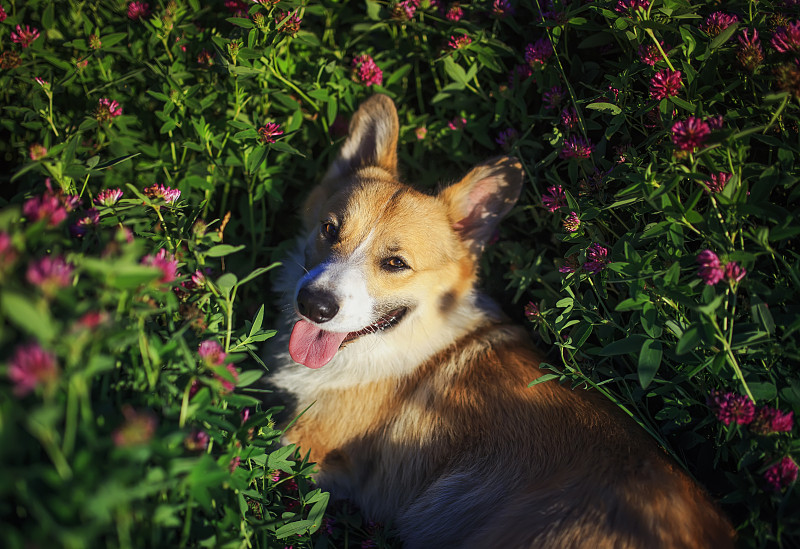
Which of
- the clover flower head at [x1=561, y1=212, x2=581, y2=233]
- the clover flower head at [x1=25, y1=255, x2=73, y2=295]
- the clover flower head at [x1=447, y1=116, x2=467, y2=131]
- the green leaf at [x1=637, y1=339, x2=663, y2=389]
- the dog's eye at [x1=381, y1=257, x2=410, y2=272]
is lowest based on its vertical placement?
the dog's eye at [x1=381, y1=257, x2=410, y2=272]

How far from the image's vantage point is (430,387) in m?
3.04

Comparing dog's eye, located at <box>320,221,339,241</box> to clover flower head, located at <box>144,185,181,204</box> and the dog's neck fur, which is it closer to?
the dog's neck fur

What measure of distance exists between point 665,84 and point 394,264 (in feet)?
5.73

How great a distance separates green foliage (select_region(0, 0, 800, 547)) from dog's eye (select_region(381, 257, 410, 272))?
79cm

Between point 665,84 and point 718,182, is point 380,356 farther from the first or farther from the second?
point 665,84

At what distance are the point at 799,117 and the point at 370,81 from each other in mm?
2532

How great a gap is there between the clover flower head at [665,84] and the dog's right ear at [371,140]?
61.9 inches

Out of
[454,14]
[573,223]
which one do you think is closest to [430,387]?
[573,223]

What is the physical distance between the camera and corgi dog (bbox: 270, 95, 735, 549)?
2473 mm

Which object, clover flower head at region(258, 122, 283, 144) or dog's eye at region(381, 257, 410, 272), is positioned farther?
clover flower head at region(258, 122, 283, 144)

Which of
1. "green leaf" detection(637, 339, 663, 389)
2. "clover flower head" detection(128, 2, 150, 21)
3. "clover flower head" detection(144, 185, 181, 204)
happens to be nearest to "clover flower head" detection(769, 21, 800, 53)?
"green leaf" detection(637, 339, 663, 389)

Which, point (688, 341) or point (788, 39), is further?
point (788, 39)

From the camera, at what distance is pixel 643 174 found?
93.6 inches

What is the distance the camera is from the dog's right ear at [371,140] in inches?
132
